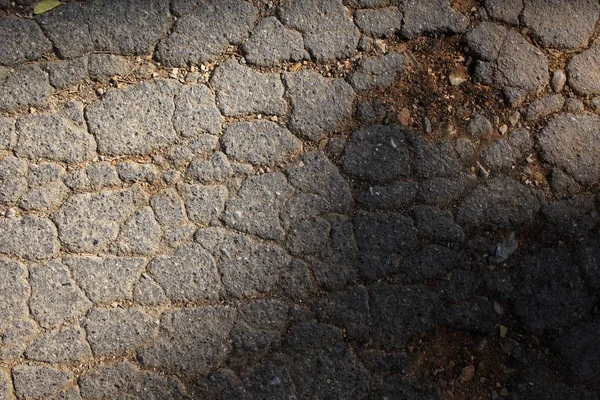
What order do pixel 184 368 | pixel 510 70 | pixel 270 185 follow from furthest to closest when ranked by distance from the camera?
pixel 510 70 < pixel 270 185 < pixel 184 368

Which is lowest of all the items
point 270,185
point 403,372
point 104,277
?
point 403,372

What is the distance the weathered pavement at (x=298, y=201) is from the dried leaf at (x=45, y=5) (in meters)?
0.03

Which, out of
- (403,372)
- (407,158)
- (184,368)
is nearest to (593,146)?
(407,158)

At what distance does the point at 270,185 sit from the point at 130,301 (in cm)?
65

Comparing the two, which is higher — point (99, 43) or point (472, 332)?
point (99, 43)

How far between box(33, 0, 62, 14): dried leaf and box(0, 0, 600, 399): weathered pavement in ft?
0.11

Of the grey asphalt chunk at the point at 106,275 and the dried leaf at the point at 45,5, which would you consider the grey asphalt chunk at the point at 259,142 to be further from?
the dried leaf at the point at 45,5

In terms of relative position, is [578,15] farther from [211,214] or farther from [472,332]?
[211,214]

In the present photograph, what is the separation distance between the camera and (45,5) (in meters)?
3.05

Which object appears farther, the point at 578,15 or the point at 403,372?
the point at 578,15

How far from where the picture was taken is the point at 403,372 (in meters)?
2.78

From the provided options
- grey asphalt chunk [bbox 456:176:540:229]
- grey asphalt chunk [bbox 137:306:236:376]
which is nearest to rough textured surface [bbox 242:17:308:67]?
grey asphalt chunk [bbox 456:176:540:229]

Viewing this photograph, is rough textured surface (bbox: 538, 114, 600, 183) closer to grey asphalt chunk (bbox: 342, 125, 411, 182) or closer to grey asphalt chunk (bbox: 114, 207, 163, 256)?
grey asphalt chunk (bbox: 342, 125, 411, 182)

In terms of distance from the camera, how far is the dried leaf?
304 centimetres
